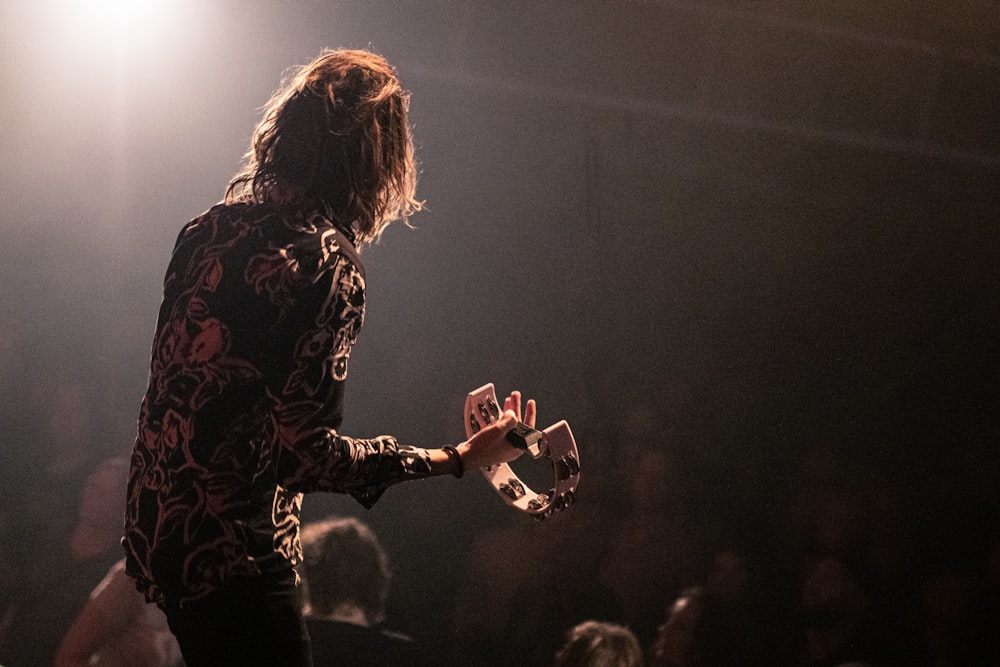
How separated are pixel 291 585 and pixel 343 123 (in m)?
0.58

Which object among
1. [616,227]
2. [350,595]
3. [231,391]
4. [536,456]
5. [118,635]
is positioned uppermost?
[616,227]

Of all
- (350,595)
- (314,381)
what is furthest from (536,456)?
(350,595)

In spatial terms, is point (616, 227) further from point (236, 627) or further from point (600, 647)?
point (236, 627)

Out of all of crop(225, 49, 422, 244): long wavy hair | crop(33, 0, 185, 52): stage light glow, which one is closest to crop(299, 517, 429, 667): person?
crop(33, 0, 185, 52): stage light glow

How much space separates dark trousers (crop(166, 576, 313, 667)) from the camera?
1091mm

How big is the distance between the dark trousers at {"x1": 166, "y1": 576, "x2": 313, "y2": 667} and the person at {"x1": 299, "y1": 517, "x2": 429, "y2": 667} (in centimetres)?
160

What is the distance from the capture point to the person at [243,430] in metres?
1.07

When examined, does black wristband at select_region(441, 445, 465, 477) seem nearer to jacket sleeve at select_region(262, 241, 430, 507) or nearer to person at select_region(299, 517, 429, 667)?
jacket sleeve at select_region(262, 241, 430, 507)

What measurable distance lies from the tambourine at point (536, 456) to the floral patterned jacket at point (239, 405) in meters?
0.30

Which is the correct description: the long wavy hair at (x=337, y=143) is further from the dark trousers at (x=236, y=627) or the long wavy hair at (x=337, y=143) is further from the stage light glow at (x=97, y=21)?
the stage light glow at (x=97, y=21)

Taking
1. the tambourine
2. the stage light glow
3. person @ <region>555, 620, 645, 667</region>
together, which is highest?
the stage light glow

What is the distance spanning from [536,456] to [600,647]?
4.96 ft

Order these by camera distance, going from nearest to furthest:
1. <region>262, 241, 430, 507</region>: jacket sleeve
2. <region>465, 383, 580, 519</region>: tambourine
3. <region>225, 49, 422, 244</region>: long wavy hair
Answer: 1. <region>262, 241, 430, 507</region>: jacket sleeve
2. <region>225, 49, 422, 244</region>: long wavy hair
3. <region>465, 383, 580, 519</region>: tambourine

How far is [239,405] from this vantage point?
1.09 metres
